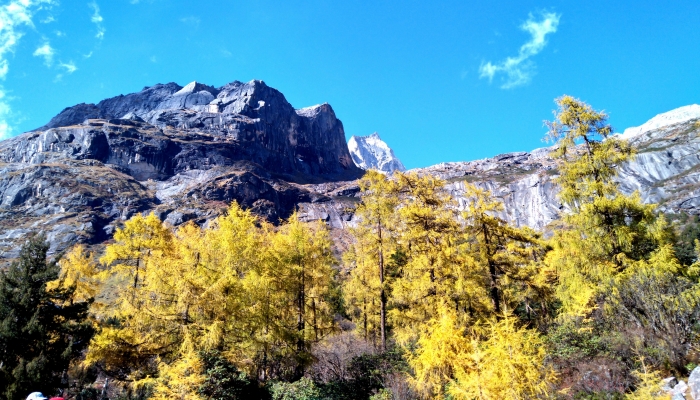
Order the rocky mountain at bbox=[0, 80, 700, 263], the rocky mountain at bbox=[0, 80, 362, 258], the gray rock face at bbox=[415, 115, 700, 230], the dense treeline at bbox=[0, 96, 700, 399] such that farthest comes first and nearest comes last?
the rocky mountain at bbox=[0, 80, 700, 263], the rocky mountain at bbox=[0, 80, 362, 258], the gray rock face at bbox=[415, 115, 700, 230], the dense treeline at bbox=[0, 96, 700, 399]

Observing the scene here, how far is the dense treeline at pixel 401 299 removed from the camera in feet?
28.8

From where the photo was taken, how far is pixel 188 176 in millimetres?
147000

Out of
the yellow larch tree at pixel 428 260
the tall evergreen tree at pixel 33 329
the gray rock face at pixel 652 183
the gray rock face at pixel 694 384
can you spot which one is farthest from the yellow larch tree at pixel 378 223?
the gray rock face at pixel 652 183

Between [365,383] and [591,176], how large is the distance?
11.0m

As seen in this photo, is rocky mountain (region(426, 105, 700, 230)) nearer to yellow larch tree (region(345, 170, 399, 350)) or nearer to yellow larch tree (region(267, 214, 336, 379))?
yellow larch tree (region(345, 170, 399, 350))

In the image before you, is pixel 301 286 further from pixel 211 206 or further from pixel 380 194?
pixel 211 206

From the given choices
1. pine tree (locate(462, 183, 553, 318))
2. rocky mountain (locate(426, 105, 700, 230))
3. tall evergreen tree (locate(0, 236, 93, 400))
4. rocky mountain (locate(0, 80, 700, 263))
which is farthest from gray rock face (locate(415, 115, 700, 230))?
tall evergreen tree (locate(0, 236, 93, 400))

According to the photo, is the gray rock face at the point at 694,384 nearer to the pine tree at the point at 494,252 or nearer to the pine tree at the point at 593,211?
the pine tree at the point at 593,211

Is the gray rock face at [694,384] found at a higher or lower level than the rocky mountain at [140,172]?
lower

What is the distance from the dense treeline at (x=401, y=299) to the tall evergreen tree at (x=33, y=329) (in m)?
0.06

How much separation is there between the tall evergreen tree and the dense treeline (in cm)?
6

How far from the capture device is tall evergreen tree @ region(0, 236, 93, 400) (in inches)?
404

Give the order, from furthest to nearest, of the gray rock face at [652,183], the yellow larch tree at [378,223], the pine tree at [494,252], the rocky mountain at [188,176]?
the rocky mountain at [188,176] < the gray rock face at [652,183] < the yellow larch tree at [378,223] < the pine tree at [494,252]

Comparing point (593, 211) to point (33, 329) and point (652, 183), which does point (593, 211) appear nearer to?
point (33, 329)
